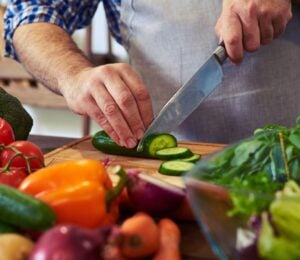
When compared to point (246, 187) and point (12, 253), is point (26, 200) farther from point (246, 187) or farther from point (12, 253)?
point (246, 187)

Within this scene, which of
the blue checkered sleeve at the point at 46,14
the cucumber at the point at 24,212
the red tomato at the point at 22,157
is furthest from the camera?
the blue checkered sleeve at the point at 46,14

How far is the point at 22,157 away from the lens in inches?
42.5

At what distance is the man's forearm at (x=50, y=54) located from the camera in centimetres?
149

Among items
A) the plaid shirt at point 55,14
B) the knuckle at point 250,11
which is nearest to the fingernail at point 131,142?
the knuckle at point 250,11

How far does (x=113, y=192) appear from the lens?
2.83ft

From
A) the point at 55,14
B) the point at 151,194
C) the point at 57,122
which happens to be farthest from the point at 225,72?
the point at 57,122

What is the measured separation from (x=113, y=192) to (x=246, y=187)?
199 millimetres

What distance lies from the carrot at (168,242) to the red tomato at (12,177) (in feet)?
0.90

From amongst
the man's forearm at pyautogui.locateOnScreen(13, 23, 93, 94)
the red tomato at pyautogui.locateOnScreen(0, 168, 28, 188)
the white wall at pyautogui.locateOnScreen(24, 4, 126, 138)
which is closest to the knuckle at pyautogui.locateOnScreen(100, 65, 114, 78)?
the man's forearm at pyautogui.locateOnScreen(13, 23, 93, 94)

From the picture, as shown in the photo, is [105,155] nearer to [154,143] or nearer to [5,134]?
[154,143]

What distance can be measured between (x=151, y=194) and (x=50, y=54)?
0.74 metres

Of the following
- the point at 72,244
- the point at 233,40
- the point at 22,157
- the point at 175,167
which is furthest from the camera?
the point at 233,40

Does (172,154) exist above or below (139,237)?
below

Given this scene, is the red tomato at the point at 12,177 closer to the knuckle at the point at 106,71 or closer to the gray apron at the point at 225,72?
the knuckle at the point at 106,71
